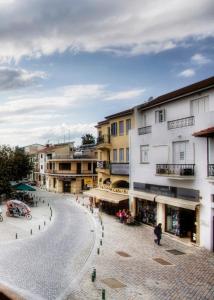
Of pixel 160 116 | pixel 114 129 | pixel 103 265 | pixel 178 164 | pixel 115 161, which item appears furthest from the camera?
pixel 115 161

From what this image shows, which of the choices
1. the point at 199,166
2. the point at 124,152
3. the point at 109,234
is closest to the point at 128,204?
the point at 124,152

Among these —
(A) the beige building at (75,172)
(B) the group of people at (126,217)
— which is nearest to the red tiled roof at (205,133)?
(B) the group of people at (126,217)

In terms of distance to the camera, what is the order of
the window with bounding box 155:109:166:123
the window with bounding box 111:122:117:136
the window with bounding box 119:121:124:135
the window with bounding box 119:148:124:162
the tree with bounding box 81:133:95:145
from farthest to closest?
the tree with bounding box 81:133:95:145 < the window with bounding box 111:122:117:136 < the window with bounding box 119:148:124:162 < the window with bounding box 119:121:124:135 < the window with bounding box 155:109:166:123

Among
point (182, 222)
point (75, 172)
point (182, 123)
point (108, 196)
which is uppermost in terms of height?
point (182, 123)

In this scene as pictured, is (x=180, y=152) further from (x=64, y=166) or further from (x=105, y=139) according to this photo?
(x=64, y=166)

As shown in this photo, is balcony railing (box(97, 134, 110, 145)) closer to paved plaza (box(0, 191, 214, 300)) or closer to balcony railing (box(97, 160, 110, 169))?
balcony railing (box(97, 160, 110, 169))

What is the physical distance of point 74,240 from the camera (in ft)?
96.2

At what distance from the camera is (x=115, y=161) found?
45156 millimetres

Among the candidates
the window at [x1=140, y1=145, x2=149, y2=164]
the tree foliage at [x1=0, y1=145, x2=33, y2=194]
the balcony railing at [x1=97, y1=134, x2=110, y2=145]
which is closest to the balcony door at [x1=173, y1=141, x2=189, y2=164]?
the window at [x1=140, y1=145, x2=149, y2=164]

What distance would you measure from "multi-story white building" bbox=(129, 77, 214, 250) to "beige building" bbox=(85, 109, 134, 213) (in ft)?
9.96


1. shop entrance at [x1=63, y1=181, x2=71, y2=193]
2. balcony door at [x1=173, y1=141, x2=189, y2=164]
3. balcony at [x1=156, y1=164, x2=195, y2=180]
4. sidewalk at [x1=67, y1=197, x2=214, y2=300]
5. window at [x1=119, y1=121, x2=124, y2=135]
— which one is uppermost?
window at [x1=119, y1=121, x2=124, y2=135]

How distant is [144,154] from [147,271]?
53.9 ft

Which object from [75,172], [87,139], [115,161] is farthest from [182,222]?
[87,139]

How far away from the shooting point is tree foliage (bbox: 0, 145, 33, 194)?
54753mm
